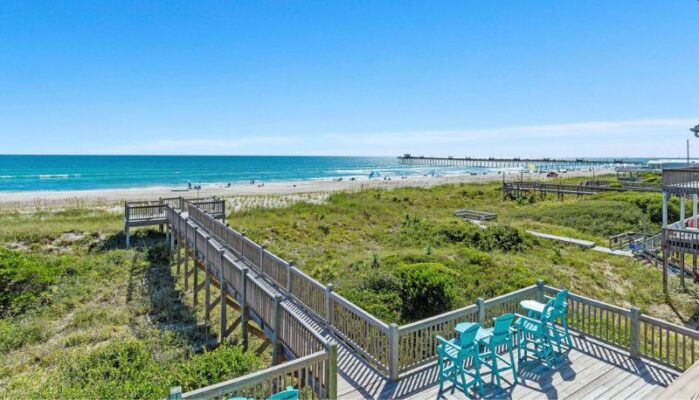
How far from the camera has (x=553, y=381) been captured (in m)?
6.11

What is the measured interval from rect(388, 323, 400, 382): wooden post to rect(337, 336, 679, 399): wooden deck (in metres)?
0.14

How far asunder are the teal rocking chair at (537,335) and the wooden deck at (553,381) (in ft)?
0.60

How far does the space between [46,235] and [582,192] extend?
40.7m

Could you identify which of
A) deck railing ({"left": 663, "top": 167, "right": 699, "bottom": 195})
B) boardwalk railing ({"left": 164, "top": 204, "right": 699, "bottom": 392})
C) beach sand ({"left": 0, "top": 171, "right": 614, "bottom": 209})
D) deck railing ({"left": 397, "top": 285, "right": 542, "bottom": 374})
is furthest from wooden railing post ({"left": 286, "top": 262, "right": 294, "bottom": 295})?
beach sand ({"left": 0, "top": 171, "right": 614, "bottom": 209})

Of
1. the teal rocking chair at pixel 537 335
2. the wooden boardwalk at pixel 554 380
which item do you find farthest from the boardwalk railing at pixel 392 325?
the teal rocking chair at pixel 537 335

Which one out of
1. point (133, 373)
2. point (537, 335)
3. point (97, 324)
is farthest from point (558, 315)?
point (97, 324)

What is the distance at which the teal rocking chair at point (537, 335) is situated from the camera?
659 cm

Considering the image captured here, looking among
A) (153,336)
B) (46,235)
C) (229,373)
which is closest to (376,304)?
(229,373)

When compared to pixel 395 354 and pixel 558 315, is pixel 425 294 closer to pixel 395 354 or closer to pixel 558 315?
pixel 558 315

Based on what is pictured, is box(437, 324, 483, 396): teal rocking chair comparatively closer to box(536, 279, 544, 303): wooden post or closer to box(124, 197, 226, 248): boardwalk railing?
box(536, 279, 544, 303): wooden post

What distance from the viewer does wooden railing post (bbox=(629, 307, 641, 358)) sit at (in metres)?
6.67

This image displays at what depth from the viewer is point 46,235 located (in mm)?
19578

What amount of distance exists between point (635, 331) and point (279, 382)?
5.81 metres

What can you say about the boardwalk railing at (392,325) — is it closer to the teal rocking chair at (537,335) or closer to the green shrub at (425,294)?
the teal rocking chair at (537,335)
